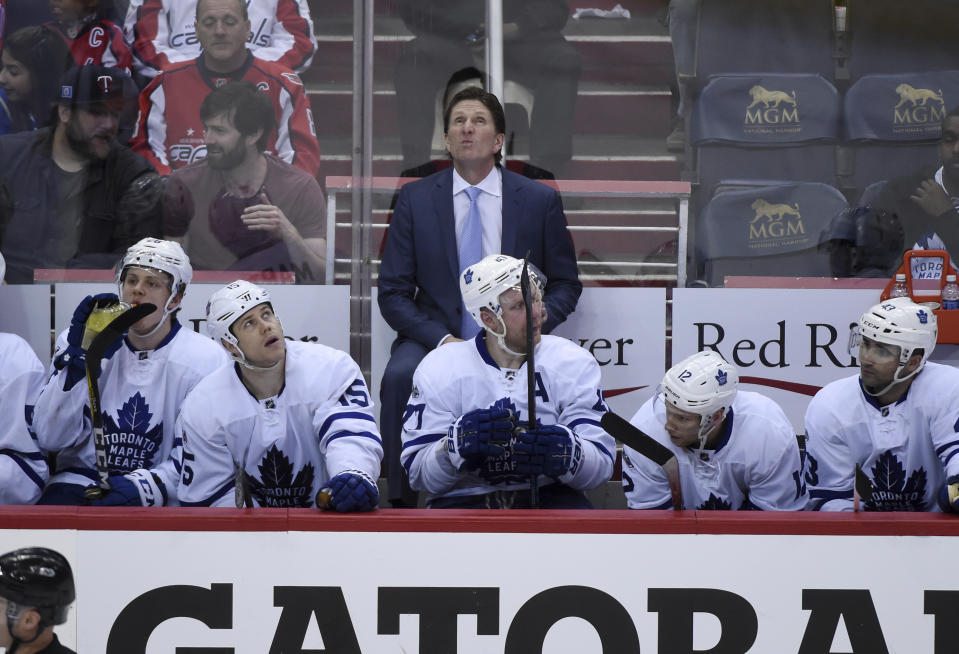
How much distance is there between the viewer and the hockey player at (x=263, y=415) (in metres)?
3.37

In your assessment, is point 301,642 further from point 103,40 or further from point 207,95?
point 103,40

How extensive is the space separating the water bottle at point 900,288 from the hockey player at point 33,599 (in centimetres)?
310

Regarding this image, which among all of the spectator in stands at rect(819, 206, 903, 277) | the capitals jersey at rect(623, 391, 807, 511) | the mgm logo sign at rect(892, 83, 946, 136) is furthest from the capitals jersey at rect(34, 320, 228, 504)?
the mgm logo sign at rect(892, 83, 946, 136)

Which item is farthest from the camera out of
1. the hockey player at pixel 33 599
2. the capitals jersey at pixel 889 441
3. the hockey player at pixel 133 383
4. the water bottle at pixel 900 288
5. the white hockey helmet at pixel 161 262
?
the water bottle at pixel 900 288

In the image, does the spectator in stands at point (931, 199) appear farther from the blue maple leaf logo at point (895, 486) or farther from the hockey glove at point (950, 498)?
the hockey glove at point (950, 498)

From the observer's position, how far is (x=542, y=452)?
10.7 feet

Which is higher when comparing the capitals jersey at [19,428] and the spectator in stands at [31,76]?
the spectator in stands at [31,76]

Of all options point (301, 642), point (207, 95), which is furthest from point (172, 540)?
point (207, 95)

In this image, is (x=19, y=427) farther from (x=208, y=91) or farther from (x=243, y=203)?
(x=208, y=91)

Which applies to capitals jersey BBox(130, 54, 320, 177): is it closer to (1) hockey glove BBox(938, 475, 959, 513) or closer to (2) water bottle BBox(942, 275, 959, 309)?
(2) water bottle BBox(942, 275, 959, 309)

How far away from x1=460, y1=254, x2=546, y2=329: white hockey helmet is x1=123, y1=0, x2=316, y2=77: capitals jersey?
169cm

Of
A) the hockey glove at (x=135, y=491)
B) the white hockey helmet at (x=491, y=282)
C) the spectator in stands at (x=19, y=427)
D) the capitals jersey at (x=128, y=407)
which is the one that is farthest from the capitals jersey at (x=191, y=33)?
the hockey glove at (x=135, y=491)

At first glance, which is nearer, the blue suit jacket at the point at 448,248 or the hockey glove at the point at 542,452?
the hockey glove at the point at 542,452

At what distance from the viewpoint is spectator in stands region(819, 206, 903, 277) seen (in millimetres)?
4764
